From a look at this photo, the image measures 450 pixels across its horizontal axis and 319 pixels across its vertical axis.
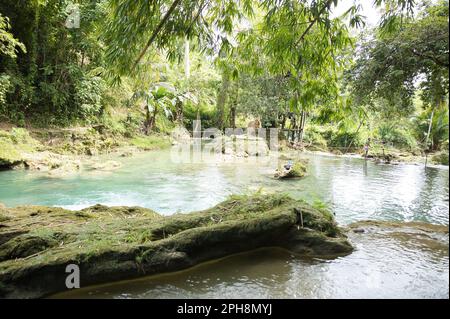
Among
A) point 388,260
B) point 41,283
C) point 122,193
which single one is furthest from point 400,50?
point 122,193

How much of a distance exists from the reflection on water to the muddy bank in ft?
0.45

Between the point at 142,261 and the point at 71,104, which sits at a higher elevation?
the point at 71,104

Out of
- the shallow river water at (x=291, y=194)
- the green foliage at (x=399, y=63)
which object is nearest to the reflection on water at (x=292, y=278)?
the shallow river water at (x=291, y=194)

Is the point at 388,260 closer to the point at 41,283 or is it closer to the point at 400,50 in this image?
the point at 400,50

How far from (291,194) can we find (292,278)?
23.4ft

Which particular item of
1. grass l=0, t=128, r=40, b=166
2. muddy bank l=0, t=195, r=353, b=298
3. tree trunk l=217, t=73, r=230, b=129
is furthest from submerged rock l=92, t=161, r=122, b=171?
tree trunk l=217, t=73, r=230, b=129

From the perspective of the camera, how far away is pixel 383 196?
10359mm

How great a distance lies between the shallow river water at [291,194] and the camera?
3.02m

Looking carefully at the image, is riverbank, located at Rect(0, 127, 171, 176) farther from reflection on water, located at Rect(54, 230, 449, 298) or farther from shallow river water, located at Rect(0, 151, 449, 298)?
reflection on water, located at Rect(54, 230, 449, 298)

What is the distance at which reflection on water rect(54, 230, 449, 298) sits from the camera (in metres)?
2.96

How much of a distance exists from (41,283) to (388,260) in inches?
144

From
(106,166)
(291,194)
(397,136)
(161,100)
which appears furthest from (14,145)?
(397,136)
